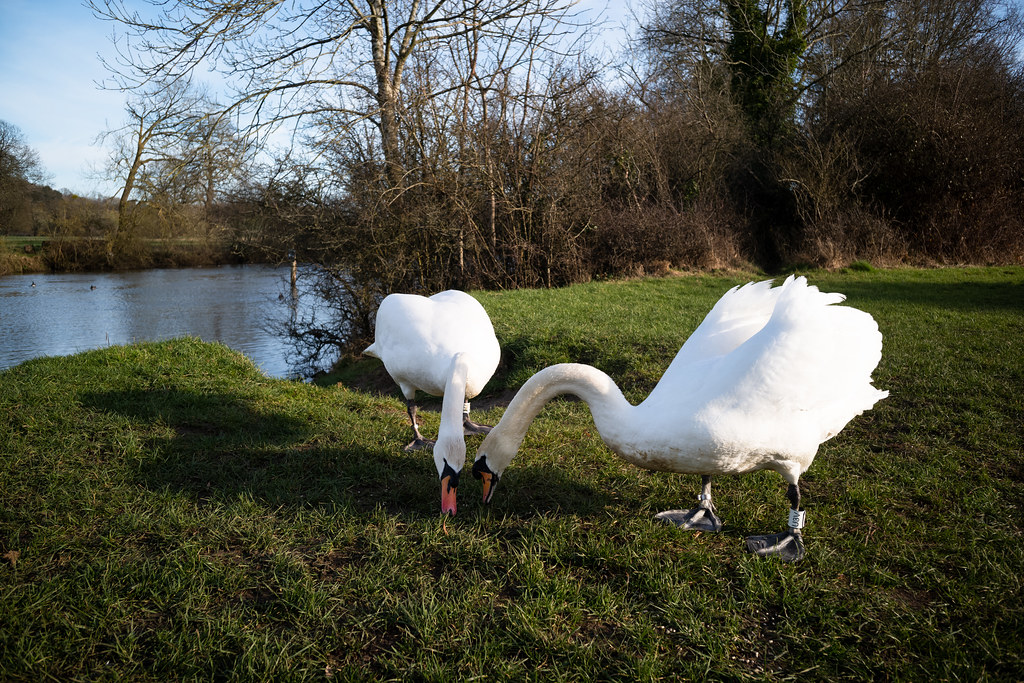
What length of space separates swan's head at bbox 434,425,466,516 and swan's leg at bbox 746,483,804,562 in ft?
5.86

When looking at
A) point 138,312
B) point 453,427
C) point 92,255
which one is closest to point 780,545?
point 453,427

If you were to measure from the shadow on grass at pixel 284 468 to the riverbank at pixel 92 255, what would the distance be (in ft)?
68.7

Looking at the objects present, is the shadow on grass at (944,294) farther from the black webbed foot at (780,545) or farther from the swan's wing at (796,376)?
the black webbed foot at (780,545)

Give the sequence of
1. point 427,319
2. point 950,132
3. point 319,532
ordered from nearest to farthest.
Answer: point 319,532 → point 427,319 → point 950,132

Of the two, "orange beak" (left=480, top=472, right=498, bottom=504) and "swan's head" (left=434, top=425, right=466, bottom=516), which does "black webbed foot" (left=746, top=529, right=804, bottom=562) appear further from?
"swan's head" (left=434, top=425, right=466, bottom=516)

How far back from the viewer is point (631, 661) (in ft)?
8.41

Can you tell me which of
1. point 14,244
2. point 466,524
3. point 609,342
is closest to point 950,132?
point 609,342

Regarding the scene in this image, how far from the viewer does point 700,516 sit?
376cm

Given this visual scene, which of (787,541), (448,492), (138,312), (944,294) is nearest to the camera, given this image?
(787,541)

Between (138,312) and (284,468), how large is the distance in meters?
16.5

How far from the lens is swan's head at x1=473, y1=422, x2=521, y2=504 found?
379 cm

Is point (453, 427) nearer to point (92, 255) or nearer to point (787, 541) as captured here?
point (787, 541)

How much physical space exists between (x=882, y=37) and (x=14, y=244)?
3854 centimetres

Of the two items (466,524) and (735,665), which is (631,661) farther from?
(466,524)
